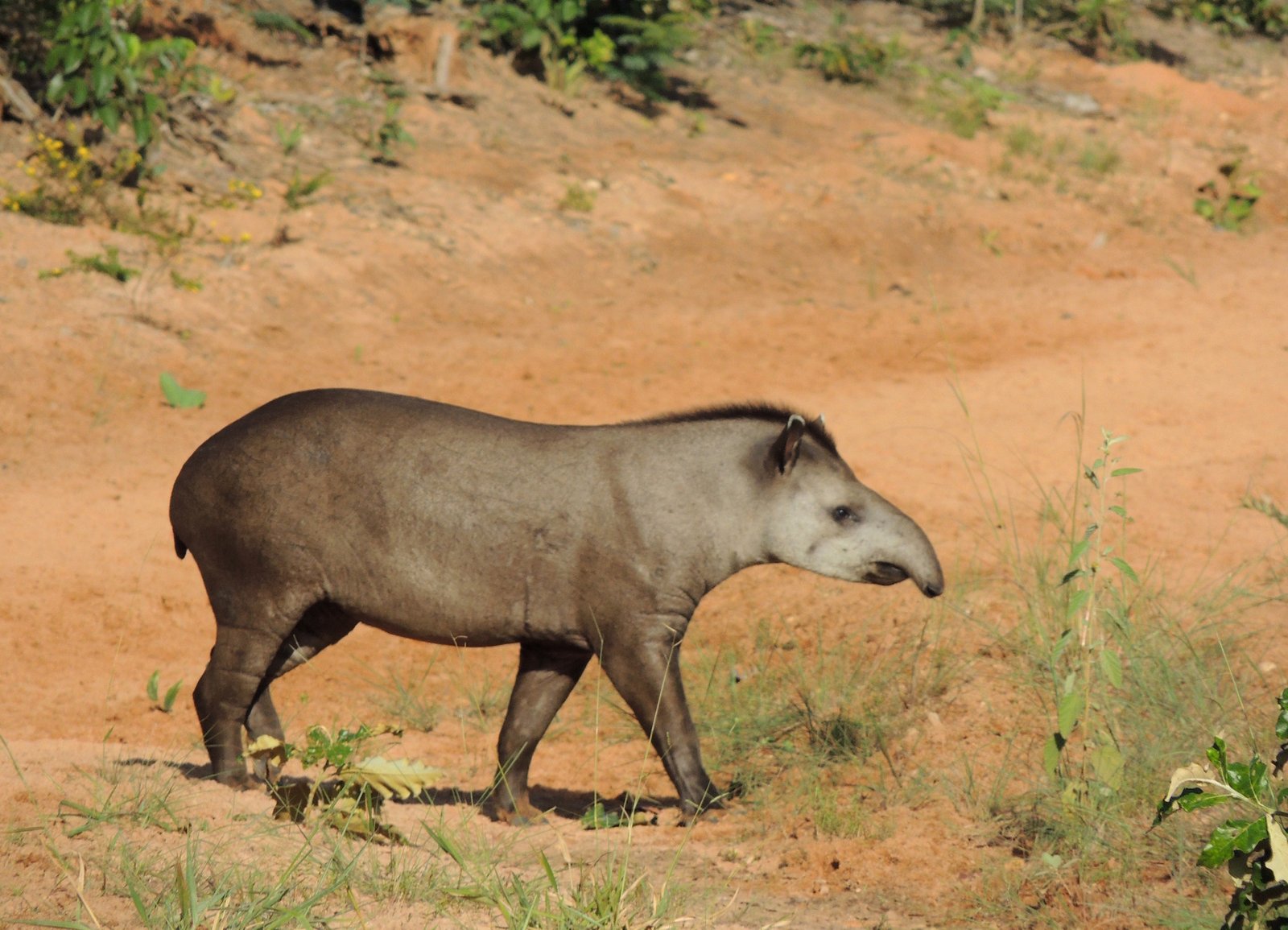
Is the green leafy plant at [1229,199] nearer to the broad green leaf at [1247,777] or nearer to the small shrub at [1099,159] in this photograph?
the small shrub at [1099,159]

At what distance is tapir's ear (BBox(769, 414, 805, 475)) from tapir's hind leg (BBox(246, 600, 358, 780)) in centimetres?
Answer: 169

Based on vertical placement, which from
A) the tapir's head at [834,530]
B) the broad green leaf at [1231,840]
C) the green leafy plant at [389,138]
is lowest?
the green leafy plant at [389,138]

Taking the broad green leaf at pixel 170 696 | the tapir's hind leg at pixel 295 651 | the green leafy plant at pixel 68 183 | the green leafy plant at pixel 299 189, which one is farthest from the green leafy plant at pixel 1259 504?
the green leafy plant at pixel 68 183

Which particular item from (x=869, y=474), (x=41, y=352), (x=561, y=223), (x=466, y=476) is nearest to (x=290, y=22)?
(x=561, y=223)

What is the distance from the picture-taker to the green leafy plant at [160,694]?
6.36 m

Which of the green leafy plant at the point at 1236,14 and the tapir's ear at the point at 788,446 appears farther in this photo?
the green leafy plant at the point at 1236,14

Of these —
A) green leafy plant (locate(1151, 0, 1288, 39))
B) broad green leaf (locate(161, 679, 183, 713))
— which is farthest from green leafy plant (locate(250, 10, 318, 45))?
green leafy plant (locate(1151, 0, 1288, 39))

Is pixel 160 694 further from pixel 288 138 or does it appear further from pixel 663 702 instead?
pixel 288 138

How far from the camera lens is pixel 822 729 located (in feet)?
19.3

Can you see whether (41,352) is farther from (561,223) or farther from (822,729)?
(822,729)

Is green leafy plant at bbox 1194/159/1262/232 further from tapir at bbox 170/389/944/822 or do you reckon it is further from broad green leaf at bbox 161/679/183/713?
broad green leaf at bbox 161/679/183/713

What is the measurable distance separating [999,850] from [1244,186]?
14231 mm

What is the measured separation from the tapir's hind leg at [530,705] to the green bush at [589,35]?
11.7m

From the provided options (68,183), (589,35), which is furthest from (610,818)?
(589,35)
